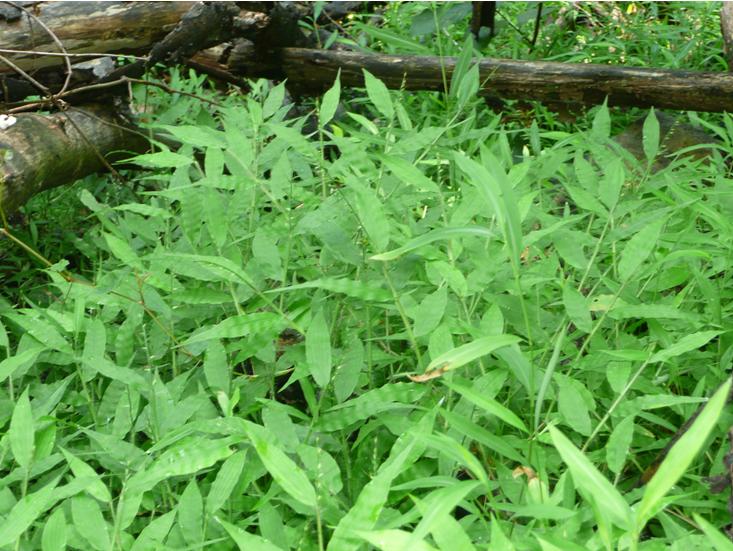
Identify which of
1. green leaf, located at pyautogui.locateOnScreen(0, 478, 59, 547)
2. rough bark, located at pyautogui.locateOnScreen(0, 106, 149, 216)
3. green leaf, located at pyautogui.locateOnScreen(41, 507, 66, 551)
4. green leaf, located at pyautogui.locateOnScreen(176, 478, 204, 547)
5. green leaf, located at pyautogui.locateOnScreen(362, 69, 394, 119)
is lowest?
rough bark, located at pyautogui.locateOnScreen(0, 106, 149, 216)

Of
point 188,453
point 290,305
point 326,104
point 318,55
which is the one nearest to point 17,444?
point 188,453

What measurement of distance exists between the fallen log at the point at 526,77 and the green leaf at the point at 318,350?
155 centimetres

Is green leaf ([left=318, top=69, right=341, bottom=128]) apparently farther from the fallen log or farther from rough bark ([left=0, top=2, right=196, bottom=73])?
A: rough bark ([left=0, top=2, right=196, bottom=73])

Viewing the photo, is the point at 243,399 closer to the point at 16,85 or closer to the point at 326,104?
the point at 326,104

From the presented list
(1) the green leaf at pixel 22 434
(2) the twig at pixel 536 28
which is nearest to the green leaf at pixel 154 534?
(1) the green leaf at pixel 22 434

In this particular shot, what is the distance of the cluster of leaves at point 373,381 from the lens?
1038mm

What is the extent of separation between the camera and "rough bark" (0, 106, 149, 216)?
209 centimetres

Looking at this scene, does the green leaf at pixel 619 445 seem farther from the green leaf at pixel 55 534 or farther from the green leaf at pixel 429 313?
the green leaf at pixel 55 534

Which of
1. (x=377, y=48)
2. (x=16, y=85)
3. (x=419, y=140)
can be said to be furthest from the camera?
(x=377, y=48)

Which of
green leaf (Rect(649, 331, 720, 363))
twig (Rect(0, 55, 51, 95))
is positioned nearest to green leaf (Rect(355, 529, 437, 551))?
green leaf (Rect(649, 331, 720, 363))

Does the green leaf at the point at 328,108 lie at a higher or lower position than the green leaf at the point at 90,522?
higher

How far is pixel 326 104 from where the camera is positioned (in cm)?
170

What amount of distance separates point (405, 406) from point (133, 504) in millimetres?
360

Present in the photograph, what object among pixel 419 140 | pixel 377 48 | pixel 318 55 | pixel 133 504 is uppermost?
pixel 419 140
